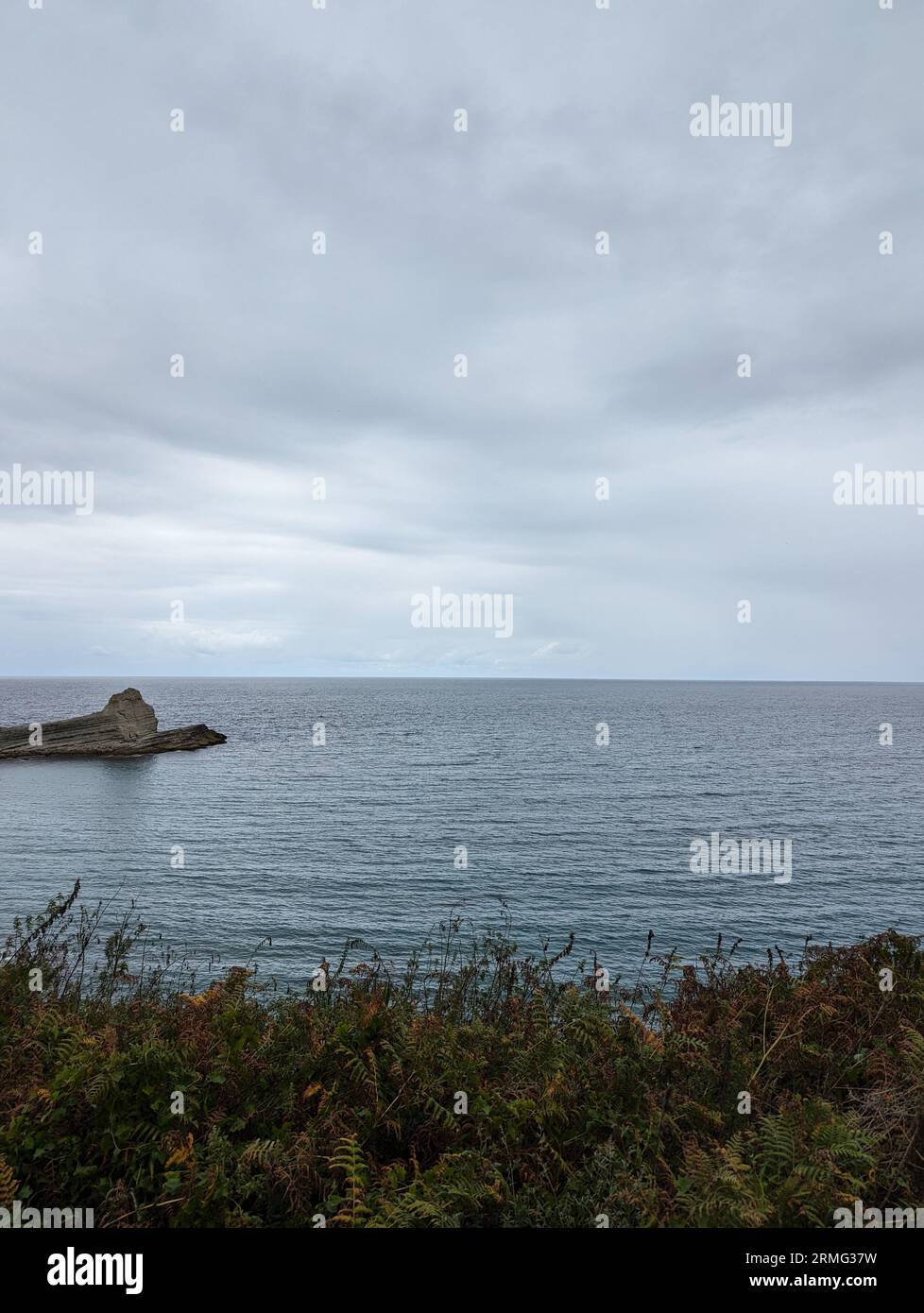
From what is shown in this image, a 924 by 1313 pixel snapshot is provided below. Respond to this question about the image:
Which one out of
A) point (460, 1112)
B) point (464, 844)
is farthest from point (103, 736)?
point (460, 1112)

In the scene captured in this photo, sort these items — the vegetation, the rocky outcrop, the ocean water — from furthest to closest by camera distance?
1. the rocky outcrop
2. the ocean water
3. the vegetation

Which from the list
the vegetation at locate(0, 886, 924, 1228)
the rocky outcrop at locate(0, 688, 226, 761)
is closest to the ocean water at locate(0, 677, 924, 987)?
the rocky outcrop at locate(0, 688, 226, 761)

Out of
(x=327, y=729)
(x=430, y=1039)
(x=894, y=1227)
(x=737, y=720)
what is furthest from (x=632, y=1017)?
(x=737, y=720)

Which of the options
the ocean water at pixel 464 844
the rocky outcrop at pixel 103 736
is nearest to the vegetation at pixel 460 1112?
the ocean water at pixel 464 844

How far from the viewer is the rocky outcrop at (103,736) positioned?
274 ft

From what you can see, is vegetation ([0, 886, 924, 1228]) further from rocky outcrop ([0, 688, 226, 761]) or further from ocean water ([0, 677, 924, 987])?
rocky outcrop ([0, 688, 226, 761])

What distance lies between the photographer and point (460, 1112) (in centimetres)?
681

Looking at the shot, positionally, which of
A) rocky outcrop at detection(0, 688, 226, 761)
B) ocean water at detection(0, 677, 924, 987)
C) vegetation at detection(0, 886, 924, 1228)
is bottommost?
ocean water at detection(0, 677, 924, 987)

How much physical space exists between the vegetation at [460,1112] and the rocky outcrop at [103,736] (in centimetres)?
8544

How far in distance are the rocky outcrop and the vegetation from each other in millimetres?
85437

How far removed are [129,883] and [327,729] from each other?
288 feet

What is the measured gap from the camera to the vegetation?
17.9 ft
